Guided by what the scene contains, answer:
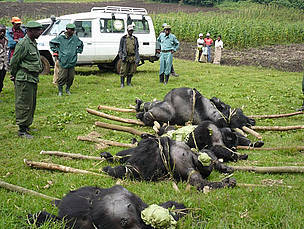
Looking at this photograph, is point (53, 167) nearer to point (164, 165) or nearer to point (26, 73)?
point (164, 165)

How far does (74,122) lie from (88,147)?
1.93 m

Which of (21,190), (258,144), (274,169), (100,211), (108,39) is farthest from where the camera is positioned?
(108,39)

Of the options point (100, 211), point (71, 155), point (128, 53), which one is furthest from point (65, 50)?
point (100, 211)

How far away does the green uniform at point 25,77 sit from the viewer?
6.76 metres

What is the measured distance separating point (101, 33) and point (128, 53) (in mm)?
2889

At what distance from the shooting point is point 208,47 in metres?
22.4

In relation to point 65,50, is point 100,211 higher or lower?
lower

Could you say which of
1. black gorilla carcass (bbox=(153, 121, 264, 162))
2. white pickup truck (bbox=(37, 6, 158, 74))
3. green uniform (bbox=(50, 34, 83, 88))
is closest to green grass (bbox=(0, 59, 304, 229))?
black gorilla carcass (bbox=(153, 121, 264, 162))

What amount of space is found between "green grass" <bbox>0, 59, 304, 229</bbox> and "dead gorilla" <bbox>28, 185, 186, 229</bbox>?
8.3 inches

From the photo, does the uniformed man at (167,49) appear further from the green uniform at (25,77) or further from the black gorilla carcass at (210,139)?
the black gorilla carcass at (210,139)

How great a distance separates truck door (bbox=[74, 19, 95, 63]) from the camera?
1493 centimetres

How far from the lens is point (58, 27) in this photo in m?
14.8

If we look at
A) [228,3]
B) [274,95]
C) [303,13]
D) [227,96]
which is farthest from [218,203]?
[228,3]

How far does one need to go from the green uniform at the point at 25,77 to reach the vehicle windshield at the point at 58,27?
8200 mm
